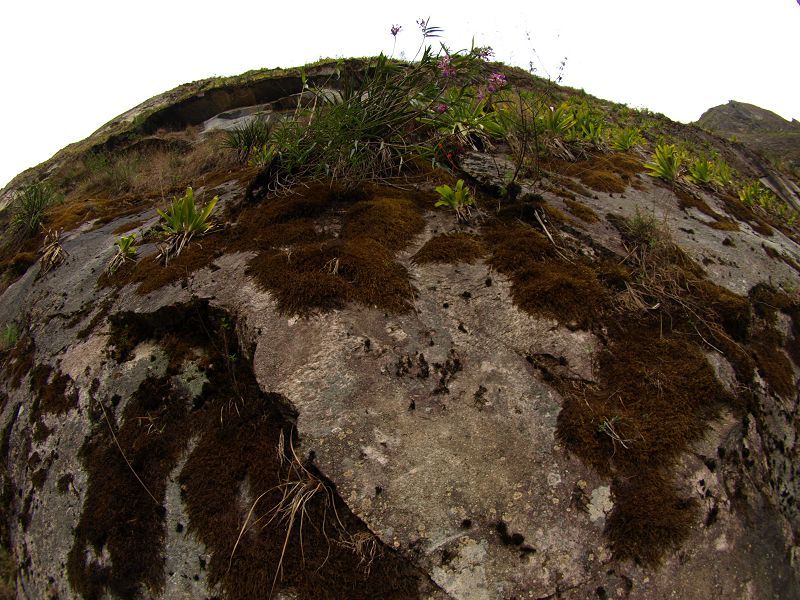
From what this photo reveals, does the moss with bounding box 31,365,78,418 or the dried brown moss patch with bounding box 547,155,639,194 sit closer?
the moss with bounding box 31,365,78,418

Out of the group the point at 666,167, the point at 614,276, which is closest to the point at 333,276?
the point at 614,276

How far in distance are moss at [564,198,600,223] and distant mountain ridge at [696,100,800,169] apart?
2162 cm

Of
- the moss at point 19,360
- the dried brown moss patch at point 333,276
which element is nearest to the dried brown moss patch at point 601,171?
the dried brown moss patch at point 333,276

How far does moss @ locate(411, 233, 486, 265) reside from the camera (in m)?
3.90

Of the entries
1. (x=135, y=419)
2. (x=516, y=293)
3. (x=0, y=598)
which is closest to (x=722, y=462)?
(x=516, y=293)

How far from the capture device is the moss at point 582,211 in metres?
4.49

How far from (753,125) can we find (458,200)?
3357 cm

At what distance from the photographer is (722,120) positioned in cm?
2889

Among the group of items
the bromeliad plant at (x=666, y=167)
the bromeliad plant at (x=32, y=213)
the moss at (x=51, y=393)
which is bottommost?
the moss at (x=51, y=393)

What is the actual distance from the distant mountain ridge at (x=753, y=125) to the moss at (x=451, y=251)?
75.5 feet

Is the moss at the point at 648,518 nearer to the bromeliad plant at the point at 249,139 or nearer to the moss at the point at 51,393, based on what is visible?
the moss at the point at 51,393

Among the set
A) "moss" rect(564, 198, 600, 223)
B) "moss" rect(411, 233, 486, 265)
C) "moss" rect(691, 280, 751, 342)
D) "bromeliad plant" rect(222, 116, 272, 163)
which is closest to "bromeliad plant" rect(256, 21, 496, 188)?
"moss" rect(411, 233, 486, 265)

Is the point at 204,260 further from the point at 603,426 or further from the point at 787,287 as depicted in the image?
the point at 787,287

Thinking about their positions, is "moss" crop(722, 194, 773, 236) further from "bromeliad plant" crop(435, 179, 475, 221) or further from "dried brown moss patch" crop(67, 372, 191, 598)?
"dried brown moss patch" crop(67, 372, 191, 598)
